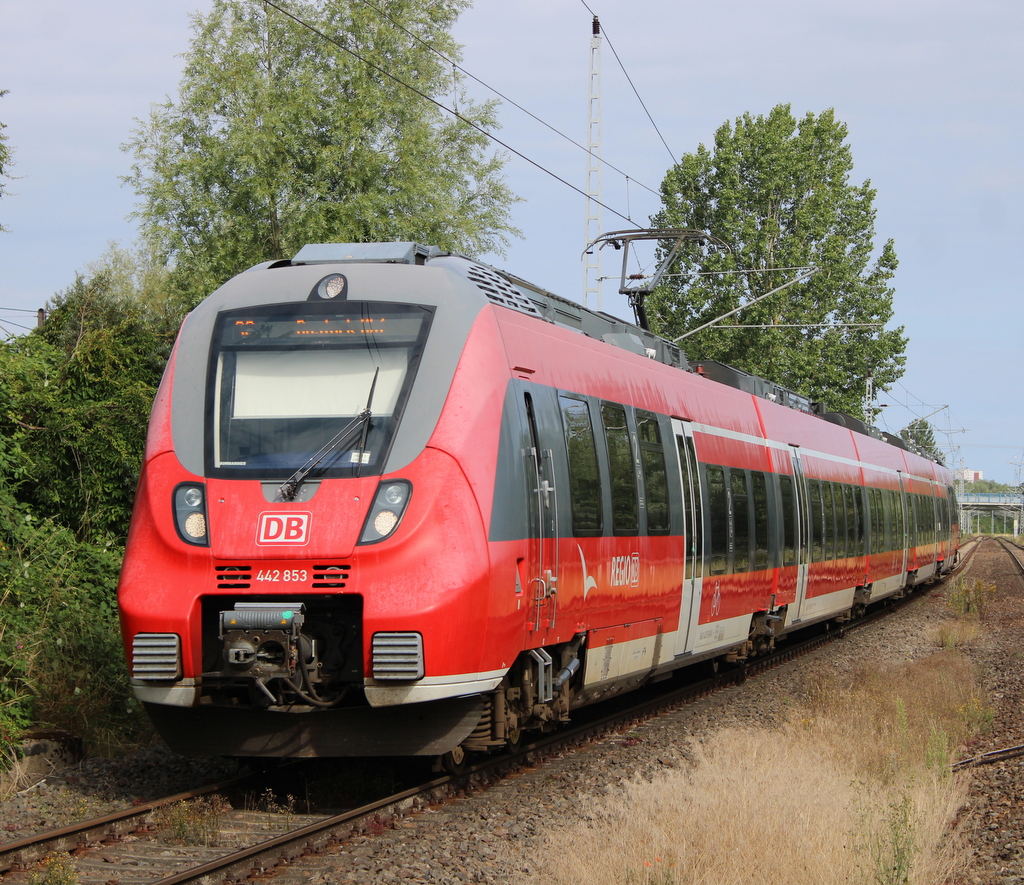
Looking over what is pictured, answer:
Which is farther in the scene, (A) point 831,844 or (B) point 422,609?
(B) point 422,609

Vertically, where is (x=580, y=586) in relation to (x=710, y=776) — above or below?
above

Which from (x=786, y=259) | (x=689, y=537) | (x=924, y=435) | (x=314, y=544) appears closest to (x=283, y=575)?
(x=314, y=544)

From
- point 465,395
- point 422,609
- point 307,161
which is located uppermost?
point 307,161

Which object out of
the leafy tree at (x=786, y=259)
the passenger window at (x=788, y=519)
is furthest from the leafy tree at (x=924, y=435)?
the passenger window at (x=788, y=519)

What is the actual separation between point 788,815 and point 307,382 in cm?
386

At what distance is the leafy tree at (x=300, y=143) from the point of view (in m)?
21.1

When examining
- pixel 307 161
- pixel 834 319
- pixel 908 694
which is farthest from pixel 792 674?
pixel 834 319

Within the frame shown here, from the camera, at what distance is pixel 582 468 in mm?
8984

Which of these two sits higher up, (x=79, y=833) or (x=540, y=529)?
(x=540, y=529)

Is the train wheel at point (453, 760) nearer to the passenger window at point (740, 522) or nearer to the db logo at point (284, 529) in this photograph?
the db logo at point (284, 529)

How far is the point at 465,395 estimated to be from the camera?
7445mm

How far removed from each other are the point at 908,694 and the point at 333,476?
26.1ft

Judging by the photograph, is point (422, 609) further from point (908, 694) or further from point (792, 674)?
point (792, 674)

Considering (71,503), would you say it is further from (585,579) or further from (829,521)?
(829,521)
